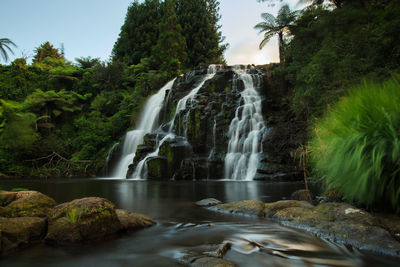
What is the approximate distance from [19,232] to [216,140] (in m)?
11.6

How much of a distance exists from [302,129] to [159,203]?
8044 millimetres

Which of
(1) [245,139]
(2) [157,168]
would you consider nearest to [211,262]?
(2) [157,168]

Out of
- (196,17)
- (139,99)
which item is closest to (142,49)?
(196,17)

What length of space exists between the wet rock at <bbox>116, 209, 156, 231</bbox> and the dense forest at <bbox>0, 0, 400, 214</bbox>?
2.74 metres

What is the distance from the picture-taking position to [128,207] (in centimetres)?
581

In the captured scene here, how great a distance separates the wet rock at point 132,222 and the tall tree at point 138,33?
3067cm

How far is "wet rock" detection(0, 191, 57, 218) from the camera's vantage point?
11.5ft

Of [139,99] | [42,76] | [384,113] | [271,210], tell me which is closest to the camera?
[384,113]

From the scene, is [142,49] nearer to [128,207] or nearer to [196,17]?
[196,17]

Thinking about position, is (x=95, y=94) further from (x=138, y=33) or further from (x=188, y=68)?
(x=138, y=33)

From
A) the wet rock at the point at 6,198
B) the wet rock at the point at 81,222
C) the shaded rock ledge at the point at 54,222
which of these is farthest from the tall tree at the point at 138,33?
the wet rock at the point at 81,222

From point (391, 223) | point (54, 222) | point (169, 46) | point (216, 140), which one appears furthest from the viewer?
point (169, 46)

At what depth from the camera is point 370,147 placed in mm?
2869

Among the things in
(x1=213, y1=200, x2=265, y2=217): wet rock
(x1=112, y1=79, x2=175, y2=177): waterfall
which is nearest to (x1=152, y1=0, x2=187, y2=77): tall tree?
(x1=112, y1=79, x2=175, y2=177): waterfall
